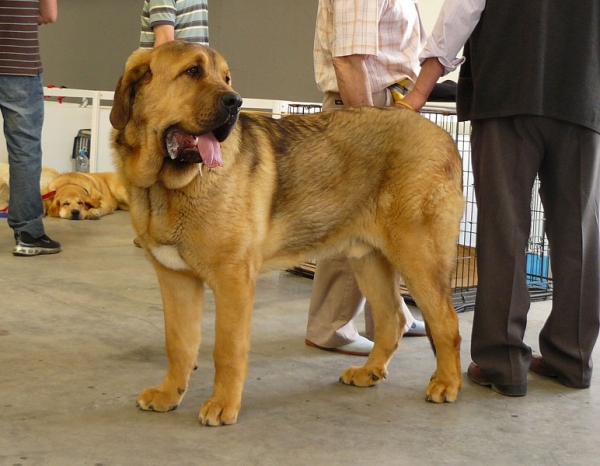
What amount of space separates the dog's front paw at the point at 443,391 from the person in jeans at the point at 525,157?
0.23 metres

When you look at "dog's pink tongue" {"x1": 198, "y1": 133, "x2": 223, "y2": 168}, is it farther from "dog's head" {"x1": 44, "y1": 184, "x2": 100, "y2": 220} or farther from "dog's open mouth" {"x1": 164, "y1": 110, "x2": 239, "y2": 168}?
"dog's head" {"x1": 44, "y1": 184, "x2": 100, "y2": 220}

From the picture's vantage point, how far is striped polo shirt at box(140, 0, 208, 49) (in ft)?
15.8

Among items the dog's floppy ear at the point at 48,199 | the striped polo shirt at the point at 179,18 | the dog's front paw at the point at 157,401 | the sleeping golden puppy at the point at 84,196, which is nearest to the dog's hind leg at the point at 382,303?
the dog's front paw at the point at 157,401

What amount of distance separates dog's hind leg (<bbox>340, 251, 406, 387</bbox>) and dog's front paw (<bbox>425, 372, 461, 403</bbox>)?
0.87ft

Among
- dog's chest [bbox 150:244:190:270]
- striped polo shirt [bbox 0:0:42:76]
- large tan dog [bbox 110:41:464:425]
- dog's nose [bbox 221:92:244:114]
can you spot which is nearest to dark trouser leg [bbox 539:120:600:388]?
large tan dog [bbox 110:41:464:425]

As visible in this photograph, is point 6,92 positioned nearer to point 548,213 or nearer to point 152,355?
point 152,355

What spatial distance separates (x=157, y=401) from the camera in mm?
2699

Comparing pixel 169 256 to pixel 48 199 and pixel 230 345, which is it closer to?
pixel 230 345

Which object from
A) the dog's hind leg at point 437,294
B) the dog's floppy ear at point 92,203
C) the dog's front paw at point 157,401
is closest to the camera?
the dog's front paw at point 157,401

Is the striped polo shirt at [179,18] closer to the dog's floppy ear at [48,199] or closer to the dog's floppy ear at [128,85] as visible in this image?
the dog's floppy ear at [128,85]

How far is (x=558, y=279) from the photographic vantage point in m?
3.16

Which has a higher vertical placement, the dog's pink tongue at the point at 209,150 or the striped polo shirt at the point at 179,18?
the striped polo shirt at the point at 179,18

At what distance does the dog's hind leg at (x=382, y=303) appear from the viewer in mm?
3195

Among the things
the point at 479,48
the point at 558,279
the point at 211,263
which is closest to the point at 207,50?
the point at 211,263
